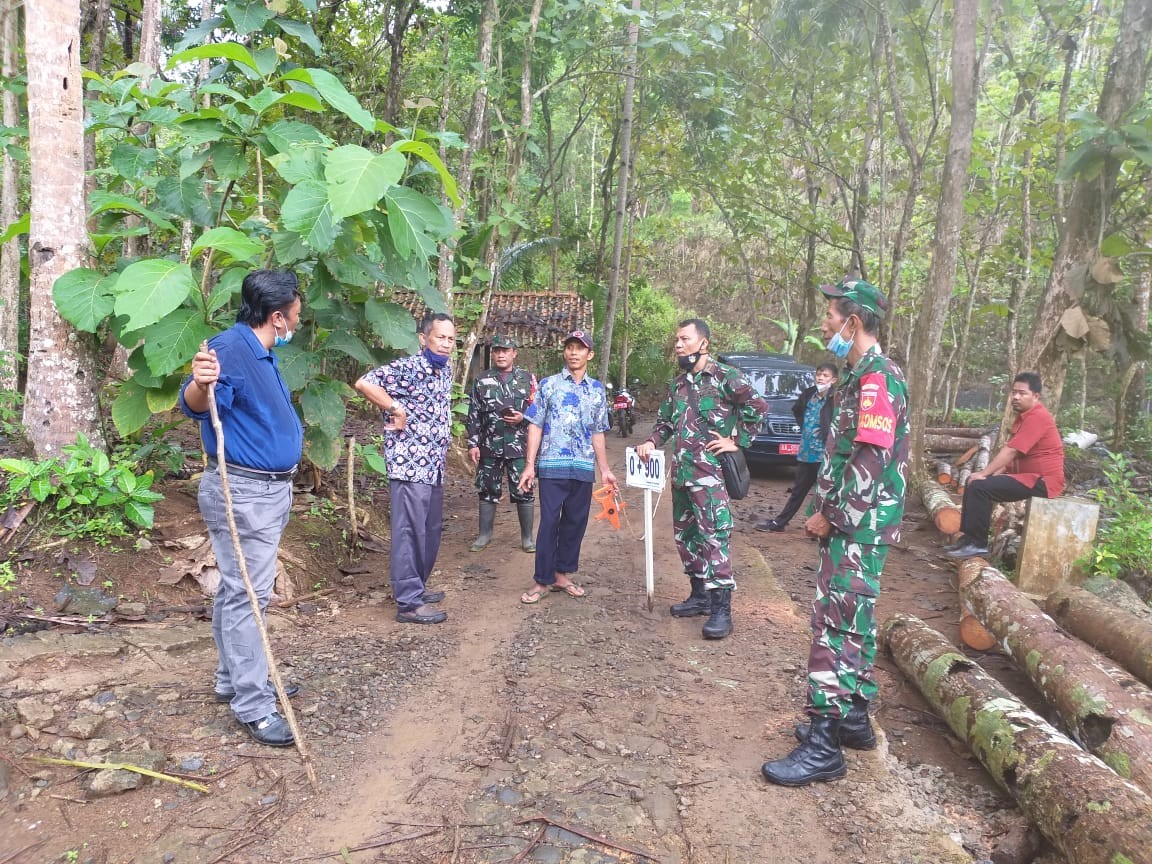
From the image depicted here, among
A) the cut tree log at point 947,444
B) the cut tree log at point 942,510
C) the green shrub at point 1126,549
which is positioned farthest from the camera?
the cut tree log at point 947,444

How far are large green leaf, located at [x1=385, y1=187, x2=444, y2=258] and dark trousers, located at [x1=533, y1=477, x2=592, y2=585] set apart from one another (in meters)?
2.05

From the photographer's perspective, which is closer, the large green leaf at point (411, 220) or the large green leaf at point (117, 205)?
the large green leaf at point (411, 220)

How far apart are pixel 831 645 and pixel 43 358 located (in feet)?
15.5

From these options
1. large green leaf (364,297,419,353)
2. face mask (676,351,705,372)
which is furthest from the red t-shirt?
large green leaf (364,297,419,353)

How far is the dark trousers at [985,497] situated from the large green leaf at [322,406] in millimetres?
5830

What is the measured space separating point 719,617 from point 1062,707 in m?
1.93

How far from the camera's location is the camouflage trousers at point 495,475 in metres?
6.75

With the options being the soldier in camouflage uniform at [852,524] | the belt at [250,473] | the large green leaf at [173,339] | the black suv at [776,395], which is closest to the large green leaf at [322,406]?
the large green leaf at [173,339]

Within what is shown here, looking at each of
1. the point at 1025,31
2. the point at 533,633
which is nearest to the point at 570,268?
the point at 1025,31

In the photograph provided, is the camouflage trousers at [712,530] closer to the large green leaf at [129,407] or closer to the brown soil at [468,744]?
the brown soil at [468,744]

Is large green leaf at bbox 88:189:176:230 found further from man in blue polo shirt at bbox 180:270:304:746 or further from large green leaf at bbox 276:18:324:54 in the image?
man in blue polo shirt at bbox 180:270:304:746

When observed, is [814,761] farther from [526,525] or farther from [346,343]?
[526,525]

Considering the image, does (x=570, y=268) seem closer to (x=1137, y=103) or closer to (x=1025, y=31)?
(x=1025, y=31)

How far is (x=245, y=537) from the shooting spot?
3186 mm
